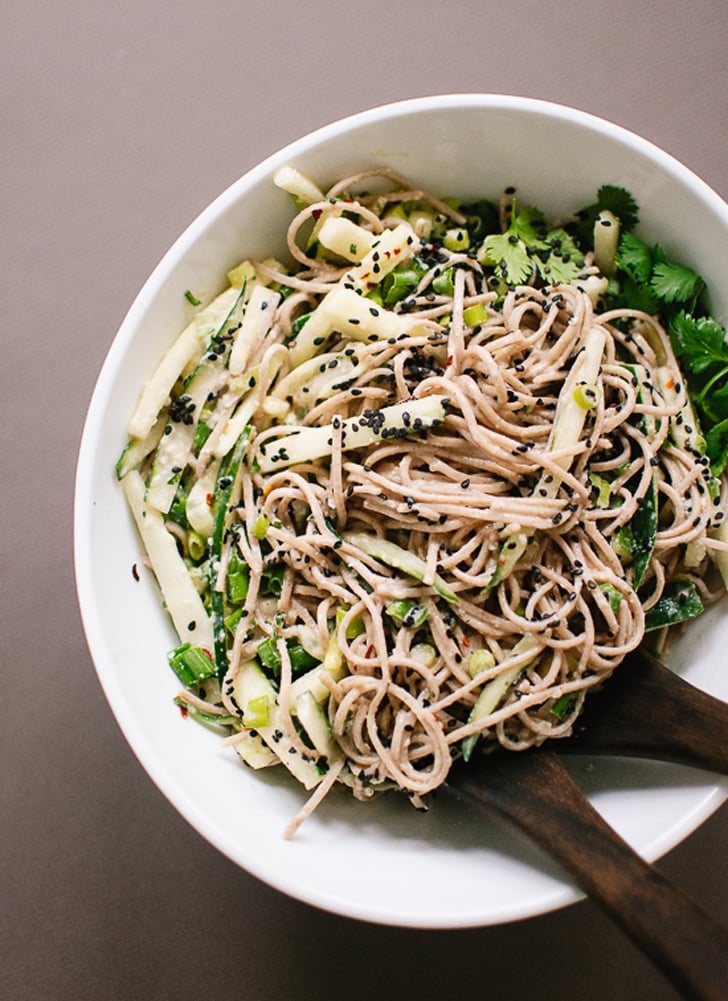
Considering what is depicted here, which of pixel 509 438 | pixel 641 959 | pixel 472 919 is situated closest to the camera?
pixel 472 919

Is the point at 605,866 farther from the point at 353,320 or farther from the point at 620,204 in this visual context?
the point at 620,204

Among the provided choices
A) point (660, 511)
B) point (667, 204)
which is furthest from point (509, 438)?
point (667, 204)

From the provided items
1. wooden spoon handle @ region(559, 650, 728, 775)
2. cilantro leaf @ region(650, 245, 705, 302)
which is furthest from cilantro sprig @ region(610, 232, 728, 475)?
wooden spoon handle @ region(559, 650, 728, 775)

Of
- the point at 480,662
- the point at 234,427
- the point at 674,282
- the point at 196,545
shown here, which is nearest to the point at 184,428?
the point at 234,427

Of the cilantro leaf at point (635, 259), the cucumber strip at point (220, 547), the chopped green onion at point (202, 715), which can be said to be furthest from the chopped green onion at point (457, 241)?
the chopped green onion at point (202, 715)

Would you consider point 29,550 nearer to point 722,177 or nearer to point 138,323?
point 138,323

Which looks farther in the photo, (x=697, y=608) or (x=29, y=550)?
(x=29, y=550)
